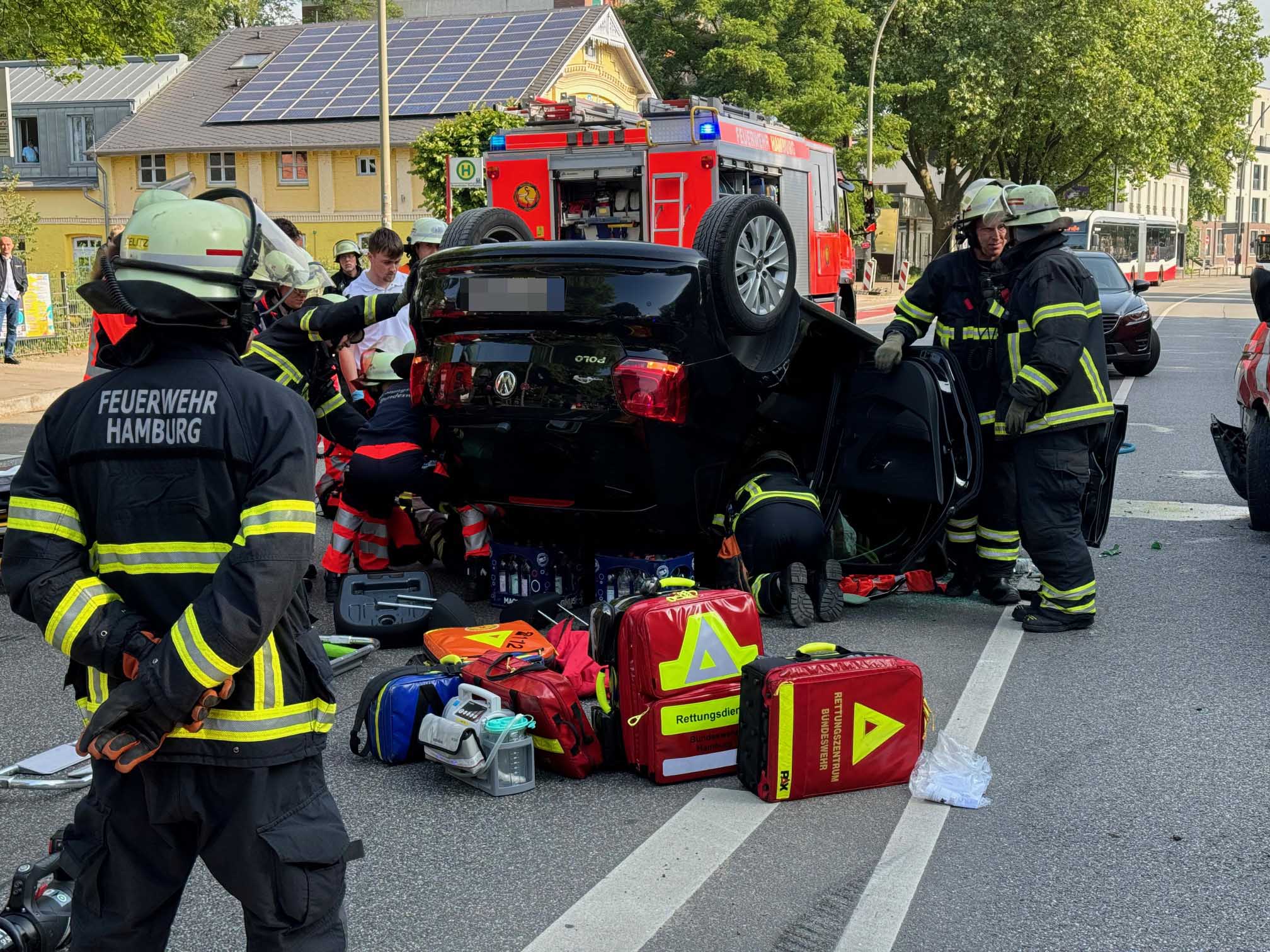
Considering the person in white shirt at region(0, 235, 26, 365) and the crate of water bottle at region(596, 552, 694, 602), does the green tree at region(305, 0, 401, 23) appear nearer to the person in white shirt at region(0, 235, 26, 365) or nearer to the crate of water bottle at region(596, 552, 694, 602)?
the person in white shirt at region(0, 235, 26, 365)

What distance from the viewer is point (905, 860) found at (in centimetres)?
389

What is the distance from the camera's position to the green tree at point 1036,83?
47625 mm

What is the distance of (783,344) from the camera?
257 inches

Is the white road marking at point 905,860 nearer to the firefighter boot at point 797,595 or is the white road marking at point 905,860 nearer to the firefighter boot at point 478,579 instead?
the firefighter boot at point 797,595

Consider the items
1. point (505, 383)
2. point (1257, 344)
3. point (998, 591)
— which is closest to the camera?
point (505, 383)

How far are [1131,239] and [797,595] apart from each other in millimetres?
38210

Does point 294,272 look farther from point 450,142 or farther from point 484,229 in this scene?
point 450,142

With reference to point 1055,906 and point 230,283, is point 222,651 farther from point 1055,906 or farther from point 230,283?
point 1055,906

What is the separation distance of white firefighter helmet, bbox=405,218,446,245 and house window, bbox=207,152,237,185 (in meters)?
38.7

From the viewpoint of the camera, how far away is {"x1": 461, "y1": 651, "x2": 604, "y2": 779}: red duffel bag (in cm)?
449

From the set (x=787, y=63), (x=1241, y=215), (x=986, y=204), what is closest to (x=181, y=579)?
(x=986, y=204)

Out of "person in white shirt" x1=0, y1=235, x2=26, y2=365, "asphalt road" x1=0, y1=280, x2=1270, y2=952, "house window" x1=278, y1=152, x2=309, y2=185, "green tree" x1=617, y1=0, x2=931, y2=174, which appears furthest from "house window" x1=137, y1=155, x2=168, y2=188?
"asphalt road" x1=0, y1=280, x2=1270, y2=952

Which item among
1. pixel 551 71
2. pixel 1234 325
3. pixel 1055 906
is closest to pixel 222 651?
pixel 1055 906

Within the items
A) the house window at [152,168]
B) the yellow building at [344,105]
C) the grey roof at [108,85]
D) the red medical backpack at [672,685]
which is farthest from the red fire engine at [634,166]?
the grey roof at [108,85]
